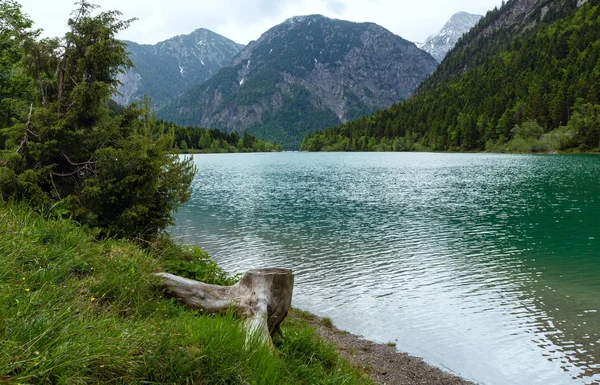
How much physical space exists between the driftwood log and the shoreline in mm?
2330

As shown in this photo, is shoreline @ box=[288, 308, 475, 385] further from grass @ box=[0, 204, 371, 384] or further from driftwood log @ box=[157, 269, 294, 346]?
driftwood log @ box=[157, 269, 294, 346]

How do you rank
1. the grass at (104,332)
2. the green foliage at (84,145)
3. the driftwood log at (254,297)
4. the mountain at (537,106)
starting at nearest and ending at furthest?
the grass at (104,332), the driftwood log at (254,297), the green foliage at (84,145), the mountain at (537,106)

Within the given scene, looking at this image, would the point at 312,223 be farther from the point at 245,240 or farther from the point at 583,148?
the point at 583,148

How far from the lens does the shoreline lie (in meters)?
9.10

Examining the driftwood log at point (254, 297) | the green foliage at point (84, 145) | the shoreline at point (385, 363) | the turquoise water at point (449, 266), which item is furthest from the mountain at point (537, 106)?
the driftwood log at point (254, 297)

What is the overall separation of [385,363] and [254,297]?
488 centimetres

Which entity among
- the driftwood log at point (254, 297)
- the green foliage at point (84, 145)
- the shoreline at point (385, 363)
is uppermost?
the green foliage at point (84, 145)

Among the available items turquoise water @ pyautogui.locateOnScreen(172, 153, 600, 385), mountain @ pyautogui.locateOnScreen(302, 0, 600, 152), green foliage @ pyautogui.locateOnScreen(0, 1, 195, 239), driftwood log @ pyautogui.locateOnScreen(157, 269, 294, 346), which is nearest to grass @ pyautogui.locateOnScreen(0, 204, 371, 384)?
driftwood log @ pyautogui.locateOnScreen(157, 269, 294, 346)

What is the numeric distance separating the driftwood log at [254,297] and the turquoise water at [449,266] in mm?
5690

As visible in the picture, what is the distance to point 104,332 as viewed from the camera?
4137mm

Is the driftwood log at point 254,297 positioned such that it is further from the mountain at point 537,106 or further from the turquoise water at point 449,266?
the mountain at point 537,106

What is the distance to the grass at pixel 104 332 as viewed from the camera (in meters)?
3.54

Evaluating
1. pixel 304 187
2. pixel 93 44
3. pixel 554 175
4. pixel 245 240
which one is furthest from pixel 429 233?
pixel 554 175

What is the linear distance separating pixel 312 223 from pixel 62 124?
67.8 ft
